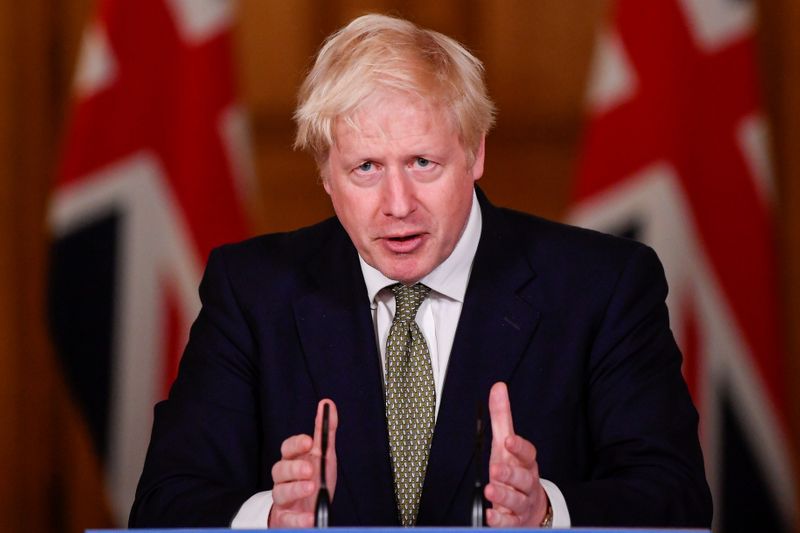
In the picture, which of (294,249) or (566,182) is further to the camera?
(566,182)

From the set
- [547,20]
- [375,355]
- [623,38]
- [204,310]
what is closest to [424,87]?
[375,355]

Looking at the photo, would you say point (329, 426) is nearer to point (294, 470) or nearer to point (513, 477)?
point (294, 470)

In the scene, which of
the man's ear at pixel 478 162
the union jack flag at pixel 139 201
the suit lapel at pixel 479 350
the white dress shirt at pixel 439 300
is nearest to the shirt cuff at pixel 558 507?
the suit lapel at pixel 479 350

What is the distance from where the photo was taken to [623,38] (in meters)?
3.64

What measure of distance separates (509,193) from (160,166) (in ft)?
3.79

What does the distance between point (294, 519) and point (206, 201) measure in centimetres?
198

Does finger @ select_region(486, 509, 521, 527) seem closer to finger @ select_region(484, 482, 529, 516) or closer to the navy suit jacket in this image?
finger @ select_region(484, 482, 529, 516)

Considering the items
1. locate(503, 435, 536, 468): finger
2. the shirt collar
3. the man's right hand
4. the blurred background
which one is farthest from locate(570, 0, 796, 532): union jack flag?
the man's right hand

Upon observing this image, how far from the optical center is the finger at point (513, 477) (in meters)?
1.74

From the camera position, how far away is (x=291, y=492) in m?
1.78

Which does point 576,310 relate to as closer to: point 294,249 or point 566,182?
point 294,249

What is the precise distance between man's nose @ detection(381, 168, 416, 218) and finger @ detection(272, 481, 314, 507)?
0.55m

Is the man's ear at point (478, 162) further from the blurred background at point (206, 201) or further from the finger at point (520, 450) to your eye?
the blurred background at point (206, 201)

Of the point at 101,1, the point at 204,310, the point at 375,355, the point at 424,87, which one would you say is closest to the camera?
the point at 424,87
